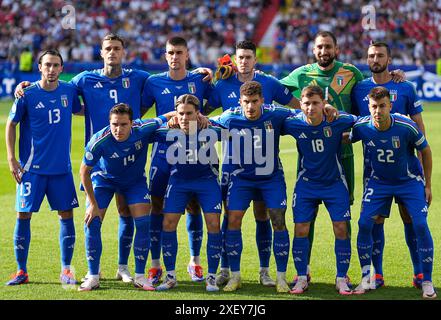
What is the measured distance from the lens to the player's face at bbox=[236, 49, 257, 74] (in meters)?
8.69

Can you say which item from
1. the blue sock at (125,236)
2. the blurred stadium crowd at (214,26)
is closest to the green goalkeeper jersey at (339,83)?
the blue sock at (125,236)

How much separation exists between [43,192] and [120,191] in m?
0.76

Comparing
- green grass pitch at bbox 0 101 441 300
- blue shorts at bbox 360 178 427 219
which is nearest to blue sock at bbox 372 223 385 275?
green grass pitch at bbox 0 101 441 300

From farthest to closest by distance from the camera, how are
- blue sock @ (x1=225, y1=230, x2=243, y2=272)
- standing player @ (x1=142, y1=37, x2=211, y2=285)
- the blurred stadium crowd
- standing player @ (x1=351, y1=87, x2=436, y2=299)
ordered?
the blurred stadium crowd
standing player @ (x1=142, y1=37, x2=211, y2=285)
blue sock @ (x1=225, y1=230, x2=243, y2=272)
standing player @ (x1=351, y1=87, x2=436, y2=299)

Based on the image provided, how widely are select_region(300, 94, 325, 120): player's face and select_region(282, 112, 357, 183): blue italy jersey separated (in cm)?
11

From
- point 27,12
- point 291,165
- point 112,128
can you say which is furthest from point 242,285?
point 27,12

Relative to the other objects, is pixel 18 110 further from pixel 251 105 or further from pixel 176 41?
pixel 251 105

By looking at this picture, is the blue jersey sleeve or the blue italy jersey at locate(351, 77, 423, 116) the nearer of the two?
the blue jersey sleeve

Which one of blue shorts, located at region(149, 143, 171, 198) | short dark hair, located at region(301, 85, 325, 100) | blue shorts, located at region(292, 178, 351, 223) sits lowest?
blue shorts, located at region(292, 178, 351, 223)

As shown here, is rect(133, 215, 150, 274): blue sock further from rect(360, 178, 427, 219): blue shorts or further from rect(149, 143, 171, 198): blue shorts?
rect(360, 178, 427, 219): blue shorts

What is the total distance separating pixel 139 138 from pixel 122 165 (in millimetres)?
309

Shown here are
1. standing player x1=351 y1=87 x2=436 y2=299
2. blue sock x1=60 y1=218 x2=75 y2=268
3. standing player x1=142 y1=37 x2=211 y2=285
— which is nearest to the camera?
standing player x1=351 y1=87 x2=436 y2=299

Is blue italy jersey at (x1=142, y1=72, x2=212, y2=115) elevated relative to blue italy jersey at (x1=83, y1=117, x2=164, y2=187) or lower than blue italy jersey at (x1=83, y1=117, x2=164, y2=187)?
elevated

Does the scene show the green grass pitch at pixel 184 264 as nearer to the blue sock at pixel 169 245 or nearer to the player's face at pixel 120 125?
the blue sock at pixel 169 245
